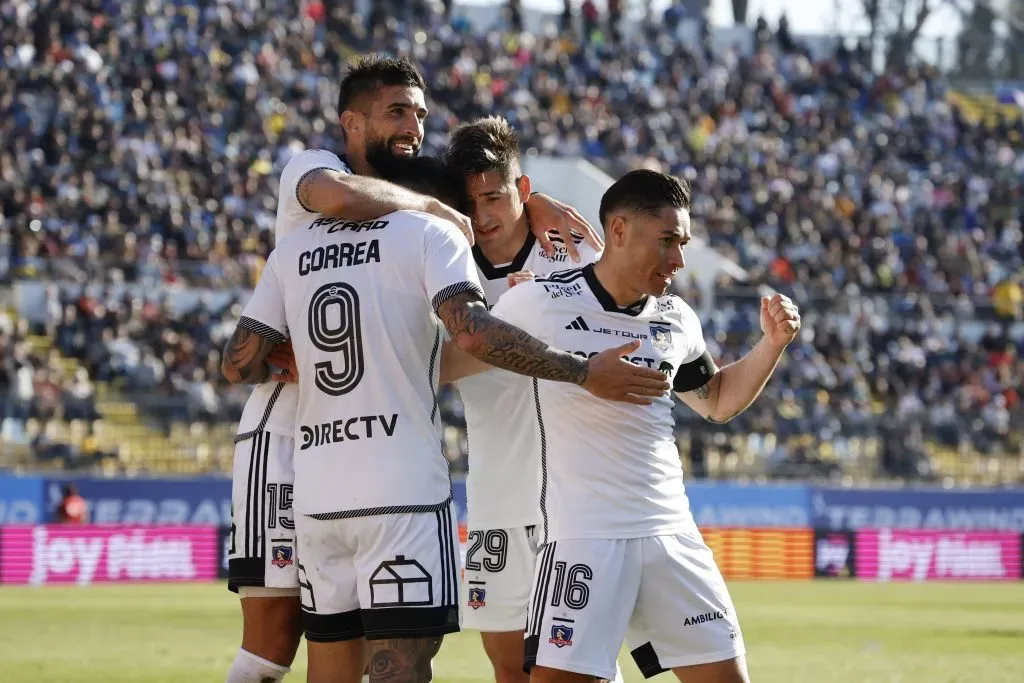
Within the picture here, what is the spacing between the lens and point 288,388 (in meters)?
6.26

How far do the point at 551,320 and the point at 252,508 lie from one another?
1.30 metres

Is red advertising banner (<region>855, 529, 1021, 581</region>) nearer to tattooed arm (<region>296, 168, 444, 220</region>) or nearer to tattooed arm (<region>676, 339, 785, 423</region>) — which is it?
tattooed arm (<region>676, 339, 785, 423</region>)

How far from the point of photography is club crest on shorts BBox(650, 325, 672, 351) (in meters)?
6.20

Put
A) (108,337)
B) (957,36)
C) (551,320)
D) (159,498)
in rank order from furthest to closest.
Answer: (957,36) < (108,337) < (159,498) < (551,320)

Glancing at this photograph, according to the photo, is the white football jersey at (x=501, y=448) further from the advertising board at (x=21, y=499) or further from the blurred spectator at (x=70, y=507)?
the advertising board at (x=21, y=499)

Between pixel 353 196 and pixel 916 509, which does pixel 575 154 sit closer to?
pixel 916 509

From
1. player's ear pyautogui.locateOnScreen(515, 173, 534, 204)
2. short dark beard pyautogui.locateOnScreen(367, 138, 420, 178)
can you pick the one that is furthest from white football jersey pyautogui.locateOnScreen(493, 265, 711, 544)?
player's ear pyautogui.locateOnScreen(515, 173, 534, 204)

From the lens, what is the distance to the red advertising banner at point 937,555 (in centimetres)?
2797

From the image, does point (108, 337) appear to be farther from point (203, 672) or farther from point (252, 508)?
point (252, 508)

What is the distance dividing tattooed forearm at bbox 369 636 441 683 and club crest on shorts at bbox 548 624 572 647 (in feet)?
1.62

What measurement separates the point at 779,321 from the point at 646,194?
794 millimetres

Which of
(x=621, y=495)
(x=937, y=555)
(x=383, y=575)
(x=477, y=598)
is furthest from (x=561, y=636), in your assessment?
(x=937, y=555)

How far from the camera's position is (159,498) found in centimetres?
2344

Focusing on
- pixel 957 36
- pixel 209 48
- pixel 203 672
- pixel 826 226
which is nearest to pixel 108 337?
pixel 209 48
